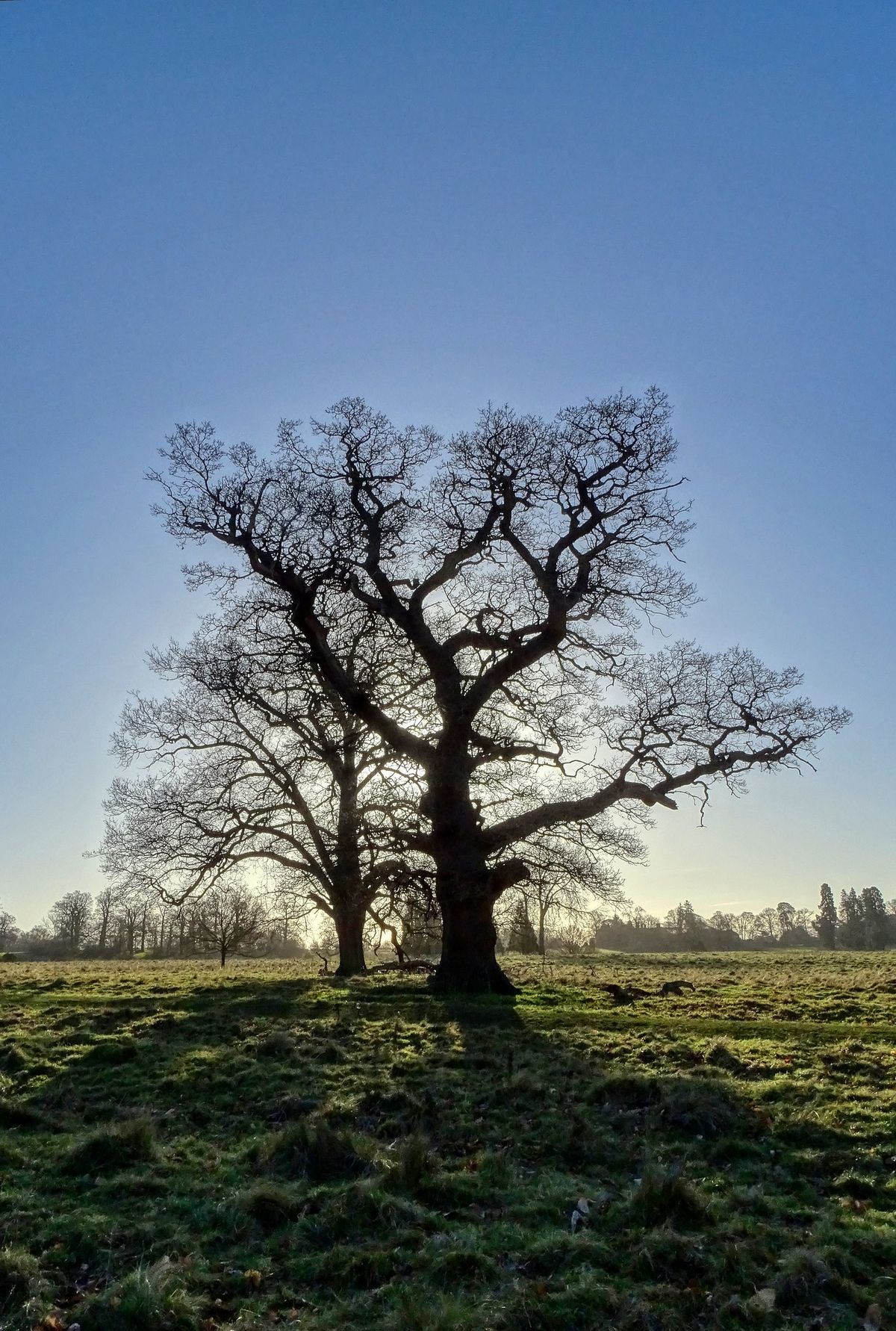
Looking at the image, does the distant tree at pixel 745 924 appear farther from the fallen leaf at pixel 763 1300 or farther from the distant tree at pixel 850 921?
the fallen leaf at pixel 763 1300

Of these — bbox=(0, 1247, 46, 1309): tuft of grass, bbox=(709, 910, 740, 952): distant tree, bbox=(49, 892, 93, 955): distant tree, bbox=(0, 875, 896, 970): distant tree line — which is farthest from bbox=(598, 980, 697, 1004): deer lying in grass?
bbox=(49, 892, 93, 955): distant tree

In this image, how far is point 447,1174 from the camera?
7.50 meters

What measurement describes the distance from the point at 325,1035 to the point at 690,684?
421 inches

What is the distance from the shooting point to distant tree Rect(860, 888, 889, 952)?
8562 cm

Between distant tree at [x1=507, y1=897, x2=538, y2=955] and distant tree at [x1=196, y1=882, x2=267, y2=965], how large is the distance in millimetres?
8855

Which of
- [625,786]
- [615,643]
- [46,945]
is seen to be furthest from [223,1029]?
[46,945]

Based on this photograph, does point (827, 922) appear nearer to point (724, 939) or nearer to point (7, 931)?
point (724, 939)

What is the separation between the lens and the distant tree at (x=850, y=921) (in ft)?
318

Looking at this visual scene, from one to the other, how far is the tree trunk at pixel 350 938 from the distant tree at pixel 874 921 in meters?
67.8

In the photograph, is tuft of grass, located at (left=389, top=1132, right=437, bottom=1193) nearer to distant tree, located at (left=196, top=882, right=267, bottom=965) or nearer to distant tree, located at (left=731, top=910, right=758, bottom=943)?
distant tree, located at (left=196, top=882, right=267, bottom=965)

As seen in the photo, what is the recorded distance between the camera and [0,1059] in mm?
11977

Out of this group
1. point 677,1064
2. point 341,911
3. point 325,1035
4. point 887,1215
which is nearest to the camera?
point 887,1215

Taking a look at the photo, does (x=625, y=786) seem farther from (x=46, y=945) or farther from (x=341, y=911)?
(x=46, y=945)

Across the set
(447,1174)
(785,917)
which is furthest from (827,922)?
(447,1174)
